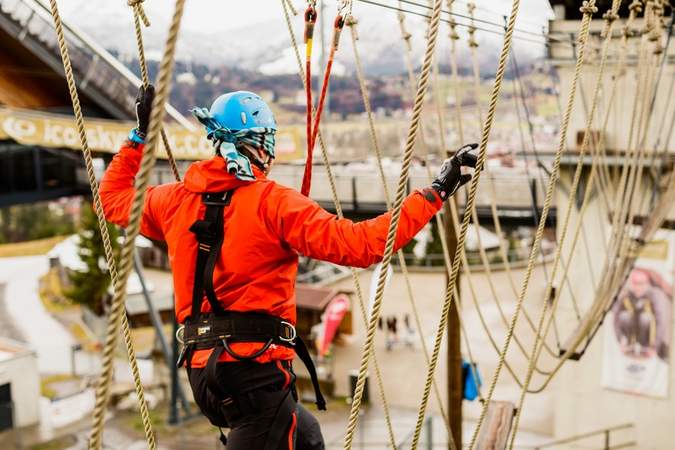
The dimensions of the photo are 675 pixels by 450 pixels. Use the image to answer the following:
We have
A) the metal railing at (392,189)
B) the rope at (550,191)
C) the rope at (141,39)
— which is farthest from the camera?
the metal railing at (392,189)

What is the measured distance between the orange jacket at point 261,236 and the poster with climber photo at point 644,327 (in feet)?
25.0

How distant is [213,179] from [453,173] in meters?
0.65

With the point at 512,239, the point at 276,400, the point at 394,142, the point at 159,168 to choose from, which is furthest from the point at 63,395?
the point at 394,142

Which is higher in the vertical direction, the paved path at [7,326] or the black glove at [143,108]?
the black glove at [143,108]

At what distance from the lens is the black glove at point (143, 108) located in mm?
2271

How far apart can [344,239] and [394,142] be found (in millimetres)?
40457

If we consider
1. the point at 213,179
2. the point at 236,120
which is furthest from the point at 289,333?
the point at 236,120

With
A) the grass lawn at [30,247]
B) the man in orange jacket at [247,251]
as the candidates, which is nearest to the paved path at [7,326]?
the grass lawn at [30,247]

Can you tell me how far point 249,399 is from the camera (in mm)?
2014

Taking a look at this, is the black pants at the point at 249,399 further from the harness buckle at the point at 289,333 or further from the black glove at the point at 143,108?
the black glove at the point at 143,108

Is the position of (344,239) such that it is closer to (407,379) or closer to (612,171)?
(612,171)

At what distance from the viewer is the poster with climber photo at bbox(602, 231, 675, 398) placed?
8766mm

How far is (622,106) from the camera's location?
332 inches

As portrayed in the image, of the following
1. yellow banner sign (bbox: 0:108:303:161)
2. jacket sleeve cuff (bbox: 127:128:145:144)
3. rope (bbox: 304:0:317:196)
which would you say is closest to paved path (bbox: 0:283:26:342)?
yellow banner sign (bbox: 0:108:303:161)
